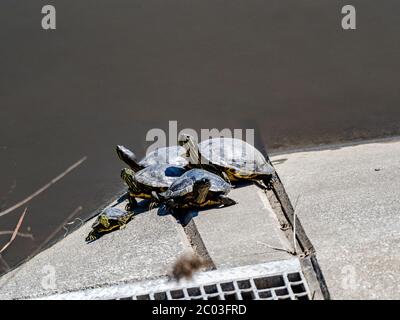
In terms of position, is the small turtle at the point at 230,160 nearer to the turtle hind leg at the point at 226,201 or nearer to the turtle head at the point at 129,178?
the turtle hind leg at the point at 226,201

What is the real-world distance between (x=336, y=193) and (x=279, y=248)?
811 millimetres

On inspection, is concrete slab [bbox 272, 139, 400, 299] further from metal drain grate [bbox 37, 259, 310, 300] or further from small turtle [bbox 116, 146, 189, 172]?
small turtle [bbox 116, 146, 189, 172]

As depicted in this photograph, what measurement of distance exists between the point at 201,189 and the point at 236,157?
571 mm

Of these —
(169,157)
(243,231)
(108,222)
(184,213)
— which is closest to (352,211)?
(243,231)

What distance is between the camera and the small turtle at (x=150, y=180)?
4.34 meters

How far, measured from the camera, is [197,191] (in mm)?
3982

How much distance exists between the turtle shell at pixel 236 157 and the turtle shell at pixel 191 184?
25cm

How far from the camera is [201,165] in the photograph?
4441mm

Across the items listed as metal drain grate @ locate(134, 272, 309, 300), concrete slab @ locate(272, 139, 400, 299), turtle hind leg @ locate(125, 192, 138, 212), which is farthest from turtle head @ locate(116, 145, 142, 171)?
metal drain grate @ locate(134, 272, 309, 300)

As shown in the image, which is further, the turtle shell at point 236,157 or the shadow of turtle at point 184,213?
the turtle shell at point 236,157

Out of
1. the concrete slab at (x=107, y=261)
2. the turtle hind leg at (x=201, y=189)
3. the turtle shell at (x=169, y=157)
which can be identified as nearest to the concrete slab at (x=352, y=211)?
the turtle hind leg at (x=201, y=189)
